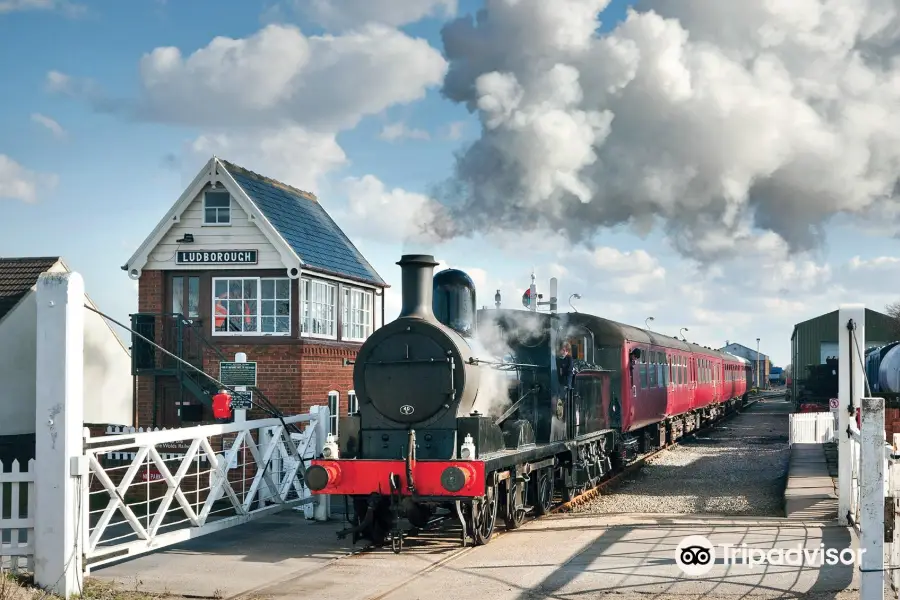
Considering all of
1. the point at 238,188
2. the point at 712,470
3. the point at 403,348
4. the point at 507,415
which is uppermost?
the point at 238,188

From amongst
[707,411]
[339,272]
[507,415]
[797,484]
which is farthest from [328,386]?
[707,411]

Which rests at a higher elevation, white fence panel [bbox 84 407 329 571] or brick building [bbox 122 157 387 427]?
brick building [bbox 122 157 387 427]

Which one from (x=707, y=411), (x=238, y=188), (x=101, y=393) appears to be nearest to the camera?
(x=238, y=188)

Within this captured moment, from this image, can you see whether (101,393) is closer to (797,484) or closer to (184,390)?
(184,390)

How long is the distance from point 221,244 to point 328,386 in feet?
11.2

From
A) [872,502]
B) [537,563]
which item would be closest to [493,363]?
[537,563]

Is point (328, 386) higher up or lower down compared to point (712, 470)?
higher up

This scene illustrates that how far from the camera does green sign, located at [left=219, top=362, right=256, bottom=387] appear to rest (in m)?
17.6

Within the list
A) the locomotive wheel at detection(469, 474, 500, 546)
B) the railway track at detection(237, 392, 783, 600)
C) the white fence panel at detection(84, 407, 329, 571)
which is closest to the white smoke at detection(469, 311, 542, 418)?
the locomotive wheel at detection(469, 474, 500, 546)

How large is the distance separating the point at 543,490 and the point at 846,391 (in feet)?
13.2

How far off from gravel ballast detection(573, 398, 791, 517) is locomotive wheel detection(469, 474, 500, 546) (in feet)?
9.62

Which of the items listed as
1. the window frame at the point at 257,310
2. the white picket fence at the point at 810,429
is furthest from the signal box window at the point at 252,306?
the white picket fence at the point at 810,429

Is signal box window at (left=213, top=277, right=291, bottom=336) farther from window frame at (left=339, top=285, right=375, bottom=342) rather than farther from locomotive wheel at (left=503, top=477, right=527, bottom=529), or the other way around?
locomotive wheel at (left=503, top=477, right=527, bottom=529)

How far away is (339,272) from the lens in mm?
19672
